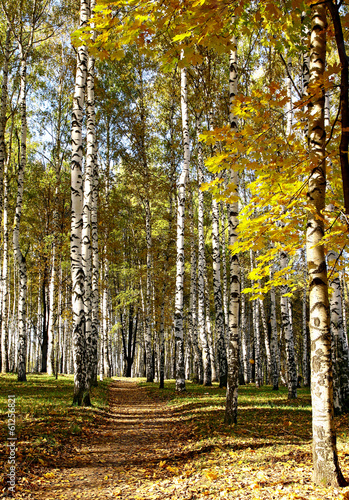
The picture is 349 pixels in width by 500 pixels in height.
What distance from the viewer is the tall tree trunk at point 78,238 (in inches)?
309

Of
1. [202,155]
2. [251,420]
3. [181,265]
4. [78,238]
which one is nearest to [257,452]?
[251,420]

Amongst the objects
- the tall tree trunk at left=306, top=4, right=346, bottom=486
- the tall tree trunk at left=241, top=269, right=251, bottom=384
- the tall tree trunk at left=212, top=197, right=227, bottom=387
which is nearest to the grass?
the tall tree trunk at left=306, top=4, right=346, bottom=486

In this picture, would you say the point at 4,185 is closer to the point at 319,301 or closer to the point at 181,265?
the point at 181,265

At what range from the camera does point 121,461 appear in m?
4.93

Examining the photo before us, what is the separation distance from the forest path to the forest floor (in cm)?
1

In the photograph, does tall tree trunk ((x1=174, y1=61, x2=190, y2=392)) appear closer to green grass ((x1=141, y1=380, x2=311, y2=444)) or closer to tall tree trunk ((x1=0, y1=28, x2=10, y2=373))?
green grass ((x1=141, y1=380, x2=311, y2=444))

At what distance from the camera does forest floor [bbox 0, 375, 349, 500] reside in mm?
3549

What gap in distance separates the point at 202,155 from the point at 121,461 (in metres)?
13.6

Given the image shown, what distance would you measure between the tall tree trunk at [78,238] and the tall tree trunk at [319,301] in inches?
232

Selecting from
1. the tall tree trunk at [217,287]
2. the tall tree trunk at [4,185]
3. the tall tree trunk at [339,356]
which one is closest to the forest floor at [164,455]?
the tall tree trunk at [339,356]

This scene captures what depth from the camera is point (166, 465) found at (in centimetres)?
458

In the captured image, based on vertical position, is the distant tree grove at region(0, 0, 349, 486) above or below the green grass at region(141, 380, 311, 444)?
above

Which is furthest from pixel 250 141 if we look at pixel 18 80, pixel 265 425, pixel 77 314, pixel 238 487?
pixel 18 80

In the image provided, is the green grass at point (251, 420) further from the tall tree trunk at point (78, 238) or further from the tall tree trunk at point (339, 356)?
the tall tree trunk at point (78, 238)
